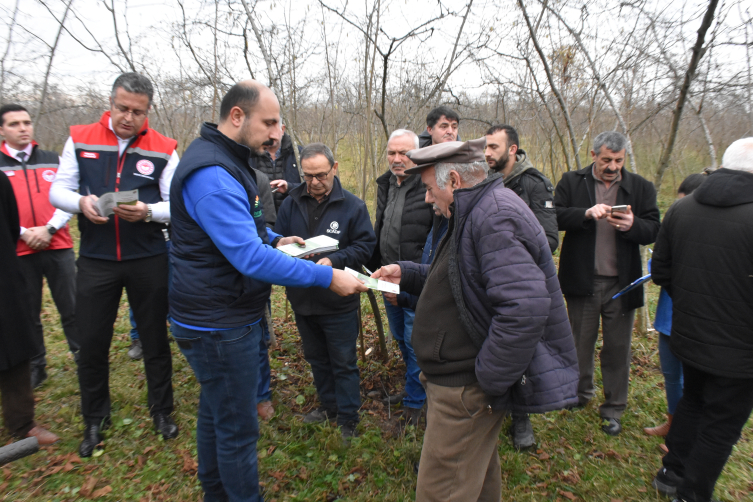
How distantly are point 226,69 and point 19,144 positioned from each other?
2.96 metres

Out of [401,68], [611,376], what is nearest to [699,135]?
[401,68]

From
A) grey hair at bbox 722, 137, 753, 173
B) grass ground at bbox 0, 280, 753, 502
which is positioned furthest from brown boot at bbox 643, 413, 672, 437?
grey hair at bbox 722, 137, 753, 173

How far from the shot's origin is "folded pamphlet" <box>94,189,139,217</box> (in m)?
2.68

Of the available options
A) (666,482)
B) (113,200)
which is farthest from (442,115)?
(666,482)

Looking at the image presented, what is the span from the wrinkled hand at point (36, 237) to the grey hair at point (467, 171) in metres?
3.48

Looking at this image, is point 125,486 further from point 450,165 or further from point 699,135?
point 699,135

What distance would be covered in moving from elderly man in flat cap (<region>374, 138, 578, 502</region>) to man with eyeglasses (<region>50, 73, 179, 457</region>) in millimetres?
1979

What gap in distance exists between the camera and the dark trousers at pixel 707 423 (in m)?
2.36

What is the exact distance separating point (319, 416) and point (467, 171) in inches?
99.3

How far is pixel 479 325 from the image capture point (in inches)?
71.8

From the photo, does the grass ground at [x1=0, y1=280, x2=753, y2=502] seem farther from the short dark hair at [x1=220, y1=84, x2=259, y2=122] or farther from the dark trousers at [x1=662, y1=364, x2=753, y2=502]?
the short dark hair at [x1=220, y1=84, x2=259, y2=122]

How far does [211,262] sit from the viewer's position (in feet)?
6.88

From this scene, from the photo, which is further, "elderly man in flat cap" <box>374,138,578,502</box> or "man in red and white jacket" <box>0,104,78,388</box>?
"man in red and white jacket" <box>0,104,78,388</box>

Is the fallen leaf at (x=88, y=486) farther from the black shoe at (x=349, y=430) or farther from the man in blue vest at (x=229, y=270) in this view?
the black shoe at (x=349, y=430)
